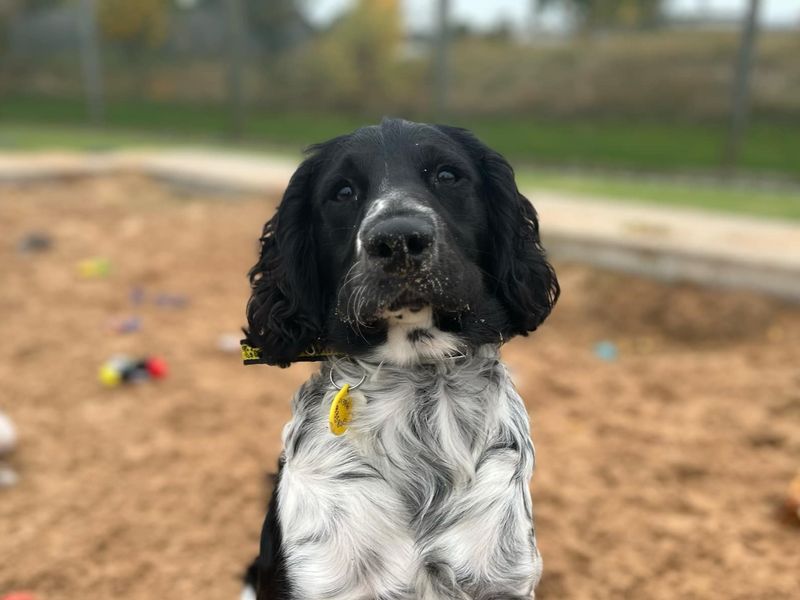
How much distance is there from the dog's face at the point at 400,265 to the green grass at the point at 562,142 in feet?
23.9

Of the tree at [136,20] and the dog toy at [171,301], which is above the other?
the tree at [136,20]

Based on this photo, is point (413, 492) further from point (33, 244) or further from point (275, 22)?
point (275, 22)

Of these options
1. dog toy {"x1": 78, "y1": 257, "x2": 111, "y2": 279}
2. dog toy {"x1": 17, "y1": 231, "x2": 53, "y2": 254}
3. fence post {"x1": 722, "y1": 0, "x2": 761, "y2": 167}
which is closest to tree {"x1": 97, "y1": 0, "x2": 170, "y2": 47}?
dog toy {"x1": 17, "y1": 231, "x2": 53, "y2": 254}

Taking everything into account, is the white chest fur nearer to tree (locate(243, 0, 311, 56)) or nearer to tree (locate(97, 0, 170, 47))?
tree (locate(243, 0, 311, 56))

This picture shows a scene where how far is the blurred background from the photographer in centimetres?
408

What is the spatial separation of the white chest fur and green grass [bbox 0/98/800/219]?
7625mm

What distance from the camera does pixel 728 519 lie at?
13.7ft

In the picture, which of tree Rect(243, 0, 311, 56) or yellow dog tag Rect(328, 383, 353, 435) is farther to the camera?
tree Rect(243, 0, 311, 56)

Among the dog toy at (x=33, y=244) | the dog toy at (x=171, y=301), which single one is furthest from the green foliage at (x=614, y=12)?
the dog toy at (x=171, y=301)

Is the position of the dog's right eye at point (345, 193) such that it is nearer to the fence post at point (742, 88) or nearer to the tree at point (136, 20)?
the fence post at point (742, 88)

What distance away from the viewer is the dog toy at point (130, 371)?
581 centimetres

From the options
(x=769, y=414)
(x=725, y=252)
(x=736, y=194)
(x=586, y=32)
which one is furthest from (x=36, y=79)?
(x=769, y=414)

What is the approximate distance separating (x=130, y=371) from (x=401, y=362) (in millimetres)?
3630

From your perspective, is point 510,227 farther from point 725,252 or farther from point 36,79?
point 36,79
